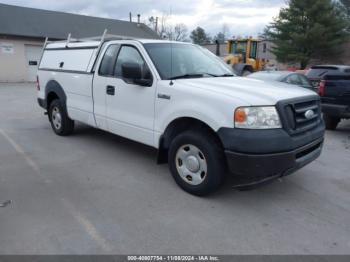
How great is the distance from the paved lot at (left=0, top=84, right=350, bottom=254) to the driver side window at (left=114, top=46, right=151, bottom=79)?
58.2 inches

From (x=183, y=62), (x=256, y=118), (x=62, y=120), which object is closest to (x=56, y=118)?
(x=62, y=120)

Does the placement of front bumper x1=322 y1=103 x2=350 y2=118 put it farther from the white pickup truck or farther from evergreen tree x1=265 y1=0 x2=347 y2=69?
evergreen tree x1=265 y1=0 x2=347 y2=69

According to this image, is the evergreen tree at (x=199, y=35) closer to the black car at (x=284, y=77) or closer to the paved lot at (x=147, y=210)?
the black car at (x=284, y=77)

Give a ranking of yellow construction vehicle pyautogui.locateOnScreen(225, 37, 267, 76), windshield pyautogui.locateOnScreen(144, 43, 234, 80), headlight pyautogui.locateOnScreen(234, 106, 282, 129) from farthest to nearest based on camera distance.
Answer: yellow construction vehicle pyautogui.locateOnScreen(225, 37, 267, 76), windshield pyautogui.locateOnScreen(144, 43, 234, 80), headlight pyautogui.locateOnScreen(234, 106, 282, 129)

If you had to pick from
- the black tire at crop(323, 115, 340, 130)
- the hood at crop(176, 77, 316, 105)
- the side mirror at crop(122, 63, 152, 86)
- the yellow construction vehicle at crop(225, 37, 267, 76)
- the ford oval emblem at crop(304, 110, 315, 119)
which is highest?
the yellow construction vehicle at crop(225, 37, 267, 76)

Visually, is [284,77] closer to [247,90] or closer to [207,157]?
[247,90]

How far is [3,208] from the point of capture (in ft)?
12.7

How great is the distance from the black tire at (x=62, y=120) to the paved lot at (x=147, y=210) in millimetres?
1055

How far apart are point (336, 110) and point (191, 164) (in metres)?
5.18

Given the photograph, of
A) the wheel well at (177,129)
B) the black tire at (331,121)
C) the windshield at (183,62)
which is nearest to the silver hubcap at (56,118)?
the windshield at (183,62)

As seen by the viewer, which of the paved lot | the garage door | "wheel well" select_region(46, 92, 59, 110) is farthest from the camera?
the garage door

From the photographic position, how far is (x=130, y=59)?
17.1ft

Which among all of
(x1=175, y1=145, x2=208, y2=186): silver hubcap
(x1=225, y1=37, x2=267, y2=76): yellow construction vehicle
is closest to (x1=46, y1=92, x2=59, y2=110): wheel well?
(x1=175, y1=145, x2=208, y2=186): silver hubcap

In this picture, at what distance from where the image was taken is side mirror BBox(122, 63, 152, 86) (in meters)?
4.58
